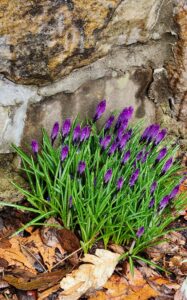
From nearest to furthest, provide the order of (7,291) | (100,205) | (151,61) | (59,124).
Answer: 1. (7,291)
2. (100,205)
3. (59,124)
4. (151,61)

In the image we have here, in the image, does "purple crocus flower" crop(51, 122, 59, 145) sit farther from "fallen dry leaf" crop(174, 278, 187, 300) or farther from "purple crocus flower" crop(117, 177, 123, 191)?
"fallen dry leaf" crop(174, 278, 187, 300)

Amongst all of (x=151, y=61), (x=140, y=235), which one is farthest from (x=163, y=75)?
(x=140, y=235)

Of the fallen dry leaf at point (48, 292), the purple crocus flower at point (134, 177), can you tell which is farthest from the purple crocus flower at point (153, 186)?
the fallen dry leaf at point (48, 292)

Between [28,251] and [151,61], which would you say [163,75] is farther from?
[28,251]

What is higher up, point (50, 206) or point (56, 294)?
point (50, 206)

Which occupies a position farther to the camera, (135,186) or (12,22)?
(135,186)

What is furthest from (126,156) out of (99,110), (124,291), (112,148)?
(124,291)
